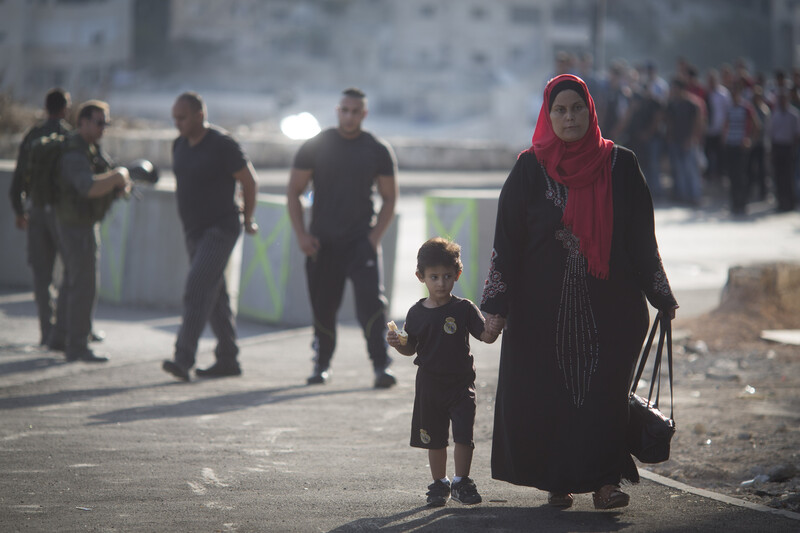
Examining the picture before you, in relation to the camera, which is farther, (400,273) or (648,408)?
(400,273)

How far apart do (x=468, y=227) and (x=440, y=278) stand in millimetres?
6231

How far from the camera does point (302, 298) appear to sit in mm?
10094

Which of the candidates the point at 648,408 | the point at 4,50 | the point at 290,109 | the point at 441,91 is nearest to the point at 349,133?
the point at 648,408

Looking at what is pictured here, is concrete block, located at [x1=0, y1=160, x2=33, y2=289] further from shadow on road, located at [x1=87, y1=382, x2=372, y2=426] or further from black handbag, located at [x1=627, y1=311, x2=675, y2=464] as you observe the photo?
black handbag, located at [x1=627, y1=311, x2=675, y2=464]

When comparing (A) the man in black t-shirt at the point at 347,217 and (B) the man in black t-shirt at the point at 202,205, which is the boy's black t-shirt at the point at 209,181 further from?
(A) the man in black t-shirt at the point at 347,217

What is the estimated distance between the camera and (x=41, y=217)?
331 inches

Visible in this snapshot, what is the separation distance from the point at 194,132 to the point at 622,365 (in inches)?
155

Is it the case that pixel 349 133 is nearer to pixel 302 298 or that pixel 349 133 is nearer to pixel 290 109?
pixel 302 298

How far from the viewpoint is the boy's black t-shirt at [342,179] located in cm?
723

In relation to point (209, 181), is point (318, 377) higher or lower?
lower

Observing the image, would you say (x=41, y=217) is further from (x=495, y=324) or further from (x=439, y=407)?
(x=495, y=324)

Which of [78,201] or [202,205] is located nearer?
[202,205]

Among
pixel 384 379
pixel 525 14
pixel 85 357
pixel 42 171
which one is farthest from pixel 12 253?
pixel 525 14

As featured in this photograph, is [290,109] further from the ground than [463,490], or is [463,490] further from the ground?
[290,109]
